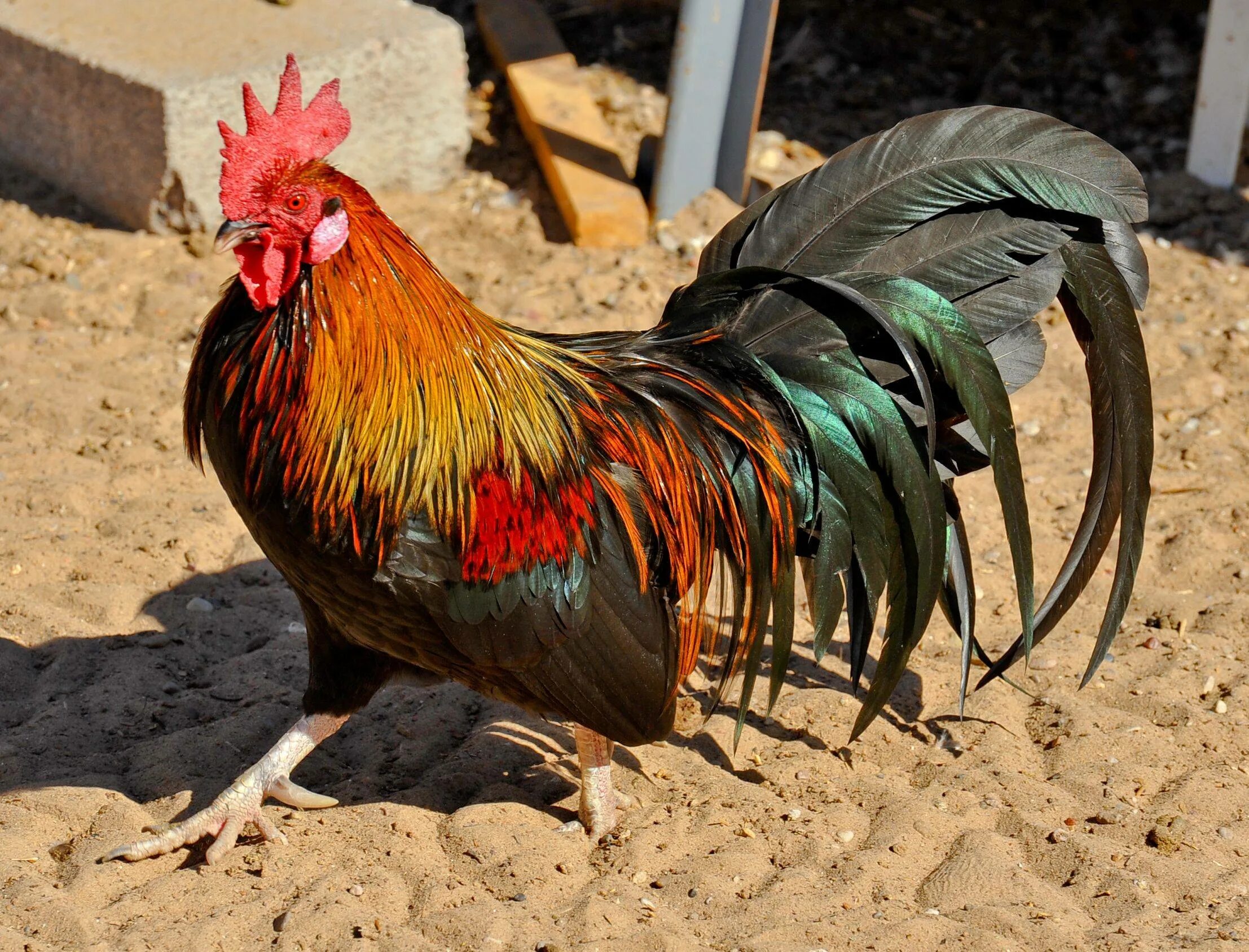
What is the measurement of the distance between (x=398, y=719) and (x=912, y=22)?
664 cm

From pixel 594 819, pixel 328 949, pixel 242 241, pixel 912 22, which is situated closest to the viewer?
pixel 242 241

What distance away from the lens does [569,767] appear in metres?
3.99

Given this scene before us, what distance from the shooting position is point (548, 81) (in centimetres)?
741

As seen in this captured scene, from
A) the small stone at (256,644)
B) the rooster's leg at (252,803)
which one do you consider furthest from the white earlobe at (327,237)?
the small stone at (256,644)

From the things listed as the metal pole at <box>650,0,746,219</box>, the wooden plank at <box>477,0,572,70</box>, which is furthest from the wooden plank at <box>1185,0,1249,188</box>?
the wooden plank at <box>477,0,572,70</box>

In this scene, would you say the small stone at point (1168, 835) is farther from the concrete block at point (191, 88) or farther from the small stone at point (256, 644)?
the concrete block at point (191, 88)

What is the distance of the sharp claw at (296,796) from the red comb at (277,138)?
1557 mm

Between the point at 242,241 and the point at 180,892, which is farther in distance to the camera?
the point at 180,892

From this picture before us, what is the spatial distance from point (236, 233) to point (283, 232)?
0.10m

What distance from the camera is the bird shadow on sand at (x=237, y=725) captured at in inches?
146

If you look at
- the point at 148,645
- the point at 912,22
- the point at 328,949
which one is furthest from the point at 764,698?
the point at 912,22

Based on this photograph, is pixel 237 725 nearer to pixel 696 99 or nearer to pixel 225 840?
pixel 225 840

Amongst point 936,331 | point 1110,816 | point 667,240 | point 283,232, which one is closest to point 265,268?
point 283,232

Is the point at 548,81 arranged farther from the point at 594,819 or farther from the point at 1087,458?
the point at 594,819
